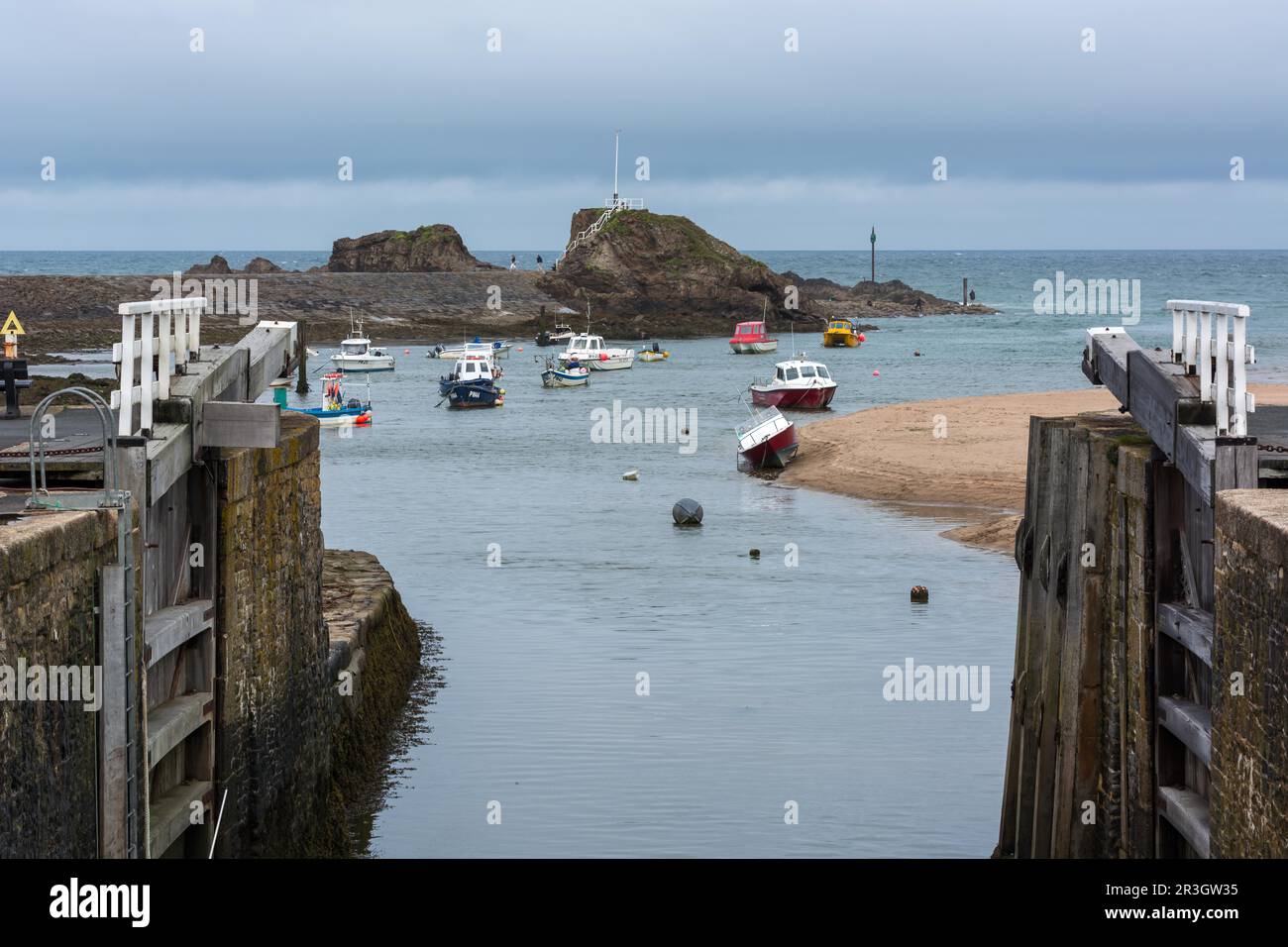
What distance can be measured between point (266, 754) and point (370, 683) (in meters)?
6.35

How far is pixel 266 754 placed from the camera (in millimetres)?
14125

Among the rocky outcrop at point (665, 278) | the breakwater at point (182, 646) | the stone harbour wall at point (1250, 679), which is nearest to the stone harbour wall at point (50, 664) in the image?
the breakwater at point (182, 646)

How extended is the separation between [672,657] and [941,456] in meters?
22.1

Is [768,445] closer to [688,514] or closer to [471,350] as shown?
[688,514]

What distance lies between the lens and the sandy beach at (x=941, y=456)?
128ft

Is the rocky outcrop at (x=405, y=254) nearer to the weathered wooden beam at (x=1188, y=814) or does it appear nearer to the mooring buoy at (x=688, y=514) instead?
the mooring buoy at (x=688, y=514)

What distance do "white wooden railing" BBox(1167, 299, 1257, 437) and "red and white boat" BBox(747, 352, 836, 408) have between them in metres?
49.6

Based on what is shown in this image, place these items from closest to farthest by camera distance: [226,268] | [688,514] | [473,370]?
[688,514] → [473,370] → [226,268]

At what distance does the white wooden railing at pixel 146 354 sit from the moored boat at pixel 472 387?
56.1 meters

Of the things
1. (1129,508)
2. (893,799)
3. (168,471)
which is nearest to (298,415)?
(168,471)

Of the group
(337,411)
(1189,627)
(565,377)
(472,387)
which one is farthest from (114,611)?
(565,377)

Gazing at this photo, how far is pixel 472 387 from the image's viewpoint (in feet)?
228

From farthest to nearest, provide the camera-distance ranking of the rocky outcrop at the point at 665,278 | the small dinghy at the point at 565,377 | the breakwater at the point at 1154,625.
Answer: the rocky outcrop at the point at 665,278, the small dinghy at the point at 565,377, the breakwater at the point at 1154,625
